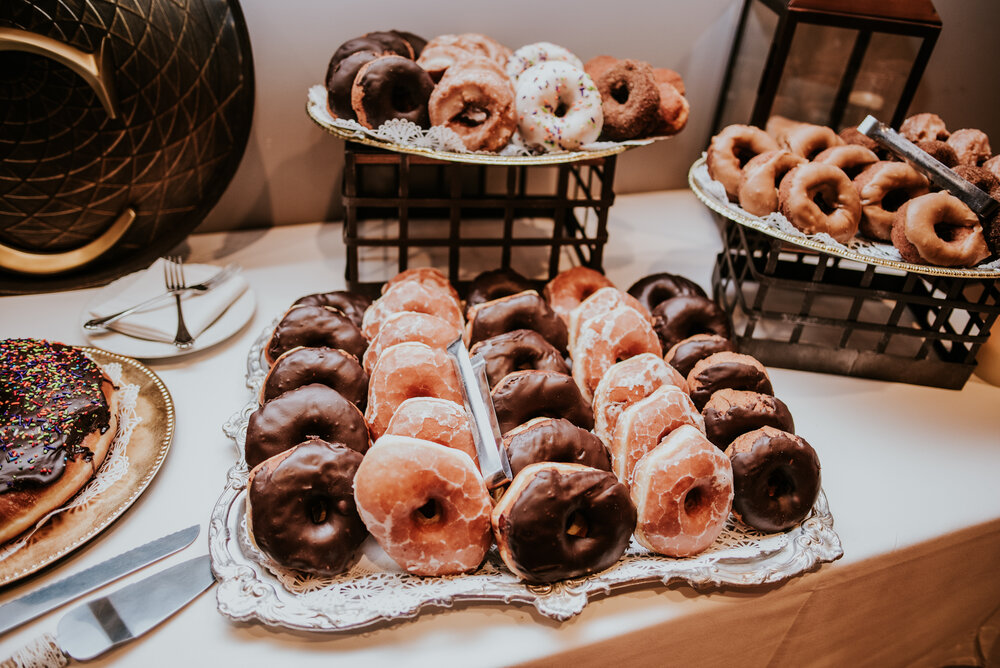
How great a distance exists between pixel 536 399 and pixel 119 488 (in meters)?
0.67

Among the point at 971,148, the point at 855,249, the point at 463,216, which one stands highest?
the point at 971,148

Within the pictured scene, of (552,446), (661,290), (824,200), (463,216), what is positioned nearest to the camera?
(552,446)

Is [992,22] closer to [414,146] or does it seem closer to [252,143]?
[414,146]

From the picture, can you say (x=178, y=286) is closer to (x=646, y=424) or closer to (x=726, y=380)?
(x=646, y=424)

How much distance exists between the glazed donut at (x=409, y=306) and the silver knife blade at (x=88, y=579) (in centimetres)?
48

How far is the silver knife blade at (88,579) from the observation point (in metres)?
0.85

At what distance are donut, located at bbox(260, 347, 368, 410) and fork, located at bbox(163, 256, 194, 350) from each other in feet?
1.04

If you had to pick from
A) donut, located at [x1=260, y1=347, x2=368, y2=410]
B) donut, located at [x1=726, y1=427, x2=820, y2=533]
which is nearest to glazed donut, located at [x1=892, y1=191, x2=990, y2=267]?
donut, located at [x1=726, y1=427, x2=820, y2=533]

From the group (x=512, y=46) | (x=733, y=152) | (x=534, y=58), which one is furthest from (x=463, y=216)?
(x=733, y=152)

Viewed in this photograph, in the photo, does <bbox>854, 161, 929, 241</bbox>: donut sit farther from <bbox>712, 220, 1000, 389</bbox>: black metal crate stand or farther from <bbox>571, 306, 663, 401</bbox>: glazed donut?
<bbox>571, 306, 663, 401</bbox>: glazed donut

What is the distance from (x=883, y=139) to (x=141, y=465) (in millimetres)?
1527

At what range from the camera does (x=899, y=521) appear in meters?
1.15

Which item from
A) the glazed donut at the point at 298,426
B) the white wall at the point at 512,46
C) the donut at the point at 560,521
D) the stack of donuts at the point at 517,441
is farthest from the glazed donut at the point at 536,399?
the white wall at the point at 512,46

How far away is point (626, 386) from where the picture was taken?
3.68 ft
